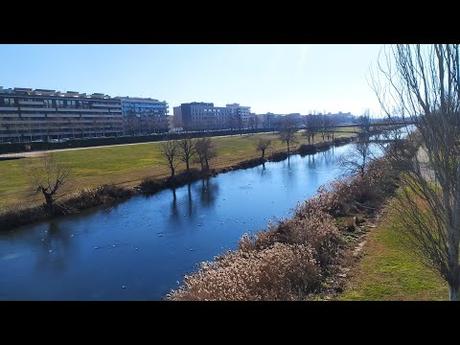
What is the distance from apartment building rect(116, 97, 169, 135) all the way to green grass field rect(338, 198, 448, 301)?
61.9 metres

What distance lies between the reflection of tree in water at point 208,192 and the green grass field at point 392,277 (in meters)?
10.2

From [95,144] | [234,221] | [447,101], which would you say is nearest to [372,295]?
[447,101]

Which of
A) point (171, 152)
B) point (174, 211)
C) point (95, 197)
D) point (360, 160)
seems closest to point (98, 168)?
point (171, 152)

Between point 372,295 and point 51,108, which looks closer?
point 372,295

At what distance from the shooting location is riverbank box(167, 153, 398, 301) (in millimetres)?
7613

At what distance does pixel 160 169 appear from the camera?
28.4m

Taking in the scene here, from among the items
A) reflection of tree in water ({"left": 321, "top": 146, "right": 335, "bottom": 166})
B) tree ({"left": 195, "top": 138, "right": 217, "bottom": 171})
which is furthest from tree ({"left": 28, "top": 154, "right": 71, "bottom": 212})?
reflection of tree in water ({"left": 321, "top": 146, "right": 335, "bottom": 166})

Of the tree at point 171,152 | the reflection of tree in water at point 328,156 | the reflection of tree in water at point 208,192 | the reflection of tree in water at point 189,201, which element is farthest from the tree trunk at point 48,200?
the reflection of tree in water at point 328,156

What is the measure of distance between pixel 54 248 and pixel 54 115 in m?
54.2

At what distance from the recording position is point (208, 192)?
22.5 meters

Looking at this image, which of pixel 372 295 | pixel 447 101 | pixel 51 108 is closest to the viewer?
pixel 447 101
